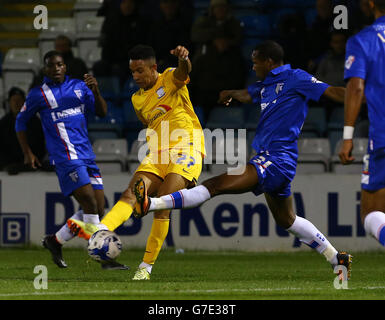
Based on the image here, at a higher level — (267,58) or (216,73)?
(267,58)

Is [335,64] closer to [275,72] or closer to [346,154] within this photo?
[275,72]

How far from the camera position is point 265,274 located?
875 centimetres

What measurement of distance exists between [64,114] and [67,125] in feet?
0.40

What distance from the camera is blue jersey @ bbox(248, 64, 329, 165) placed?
7.57 metres

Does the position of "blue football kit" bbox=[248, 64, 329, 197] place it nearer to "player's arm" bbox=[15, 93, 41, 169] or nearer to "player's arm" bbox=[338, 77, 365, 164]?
"player's arm" bbox=[338, 77, 365, 164]

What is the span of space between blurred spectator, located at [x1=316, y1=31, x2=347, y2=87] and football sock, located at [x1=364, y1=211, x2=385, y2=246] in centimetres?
709

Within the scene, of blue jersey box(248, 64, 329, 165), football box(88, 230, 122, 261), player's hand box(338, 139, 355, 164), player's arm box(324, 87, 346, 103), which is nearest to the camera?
player's hand box(338, 139, 355, 164)

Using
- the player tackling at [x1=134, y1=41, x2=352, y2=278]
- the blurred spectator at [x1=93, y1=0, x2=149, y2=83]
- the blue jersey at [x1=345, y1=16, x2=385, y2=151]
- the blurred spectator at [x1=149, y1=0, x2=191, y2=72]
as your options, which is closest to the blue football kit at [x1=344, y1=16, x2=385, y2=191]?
the blue jersey at [x1=345, y1=16, x2=385, y2=151]

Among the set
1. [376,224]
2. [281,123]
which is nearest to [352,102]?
[376,224]

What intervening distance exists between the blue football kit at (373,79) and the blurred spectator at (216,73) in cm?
742

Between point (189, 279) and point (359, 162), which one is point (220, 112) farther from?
point (189, 279)

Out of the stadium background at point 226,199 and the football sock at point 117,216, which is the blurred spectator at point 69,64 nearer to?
the stadium background at point 226,199

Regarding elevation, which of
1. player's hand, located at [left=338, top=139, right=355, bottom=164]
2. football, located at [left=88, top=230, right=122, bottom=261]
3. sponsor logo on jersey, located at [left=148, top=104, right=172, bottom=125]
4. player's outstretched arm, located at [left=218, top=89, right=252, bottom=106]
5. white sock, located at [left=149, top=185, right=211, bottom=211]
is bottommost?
football, located at [left=88, top=230, right=122, bottom=261]

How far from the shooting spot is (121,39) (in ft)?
48.0
